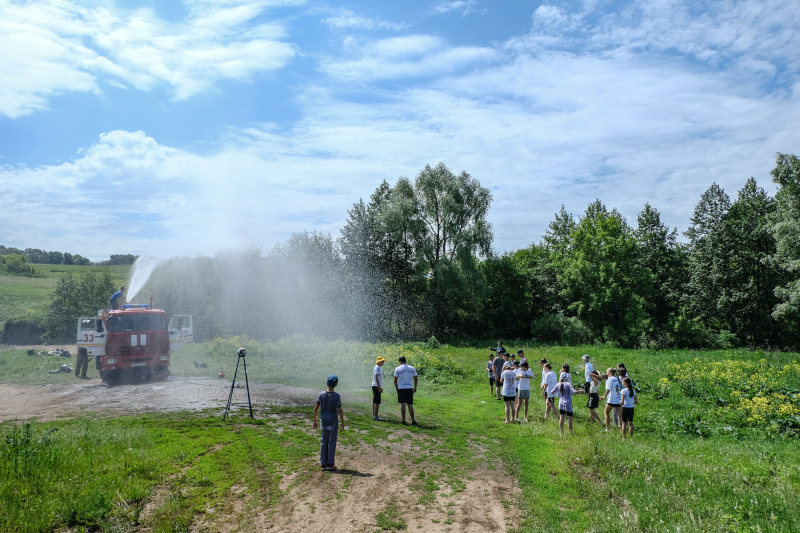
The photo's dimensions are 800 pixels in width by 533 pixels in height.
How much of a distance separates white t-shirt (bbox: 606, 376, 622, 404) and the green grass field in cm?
97

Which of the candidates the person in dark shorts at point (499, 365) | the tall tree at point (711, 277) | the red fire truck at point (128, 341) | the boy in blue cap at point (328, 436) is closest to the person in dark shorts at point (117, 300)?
the red fire truck at point (128, 341)

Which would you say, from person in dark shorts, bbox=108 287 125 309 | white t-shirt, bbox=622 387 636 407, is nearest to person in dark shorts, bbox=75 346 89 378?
person in dark shorts, bbox=108 287 125 309

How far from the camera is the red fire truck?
66.3 ft

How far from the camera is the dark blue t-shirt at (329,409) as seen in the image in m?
9.72

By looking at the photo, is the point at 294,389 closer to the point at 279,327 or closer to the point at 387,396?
the point at 387,396

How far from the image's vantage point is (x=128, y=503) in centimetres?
792

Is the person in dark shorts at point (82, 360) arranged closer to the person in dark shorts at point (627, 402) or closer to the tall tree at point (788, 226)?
the person in dark shorts at point (627, 402)

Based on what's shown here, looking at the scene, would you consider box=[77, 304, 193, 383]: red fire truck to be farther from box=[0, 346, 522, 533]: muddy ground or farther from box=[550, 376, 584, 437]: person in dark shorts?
box=[550, 376, 584, 437]: person in dark shorts

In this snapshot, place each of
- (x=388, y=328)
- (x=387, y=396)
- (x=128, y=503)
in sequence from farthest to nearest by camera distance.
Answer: (x=388, y=328) < (x=387, y=396) < (x=128, y=503)

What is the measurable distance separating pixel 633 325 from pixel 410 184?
83.1ft

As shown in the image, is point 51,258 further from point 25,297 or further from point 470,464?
point 470,464

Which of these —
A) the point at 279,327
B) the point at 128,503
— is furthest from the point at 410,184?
the point at 128,503

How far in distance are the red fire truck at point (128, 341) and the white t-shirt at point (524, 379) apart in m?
Result: 15.7

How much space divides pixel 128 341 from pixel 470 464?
658 inches
